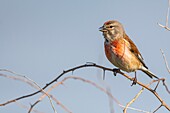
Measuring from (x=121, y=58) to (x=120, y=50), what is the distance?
14cm

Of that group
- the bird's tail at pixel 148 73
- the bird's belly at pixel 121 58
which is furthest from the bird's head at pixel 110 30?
the bird's tail at pixel 148 73

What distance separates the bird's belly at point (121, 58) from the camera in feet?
19.2

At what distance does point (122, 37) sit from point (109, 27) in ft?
1.05

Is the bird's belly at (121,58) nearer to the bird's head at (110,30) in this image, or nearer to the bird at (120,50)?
the bird at (120,50)

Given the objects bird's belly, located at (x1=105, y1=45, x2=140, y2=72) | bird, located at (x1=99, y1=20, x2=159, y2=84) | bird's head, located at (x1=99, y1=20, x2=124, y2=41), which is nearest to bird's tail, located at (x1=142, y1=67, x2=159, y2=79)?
bird, located at (x1=99, y1=20, x2=159, y2=84)

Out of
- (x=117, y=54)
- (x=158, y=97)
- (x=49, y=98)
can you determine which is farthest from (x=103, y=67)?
(x=117, y=54)

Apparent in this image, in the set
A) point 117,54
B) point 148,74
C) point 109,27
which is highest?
point 109,27

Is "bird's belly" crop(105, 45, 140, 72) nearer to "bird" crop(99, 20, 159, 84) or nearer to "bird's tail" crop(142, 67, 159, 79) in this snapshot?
"bird" crop(99, 20, 159, 84)

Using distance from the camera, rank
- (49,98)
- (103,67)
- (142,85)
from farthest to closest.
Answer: (103,67) → (142,85) → (49,98)

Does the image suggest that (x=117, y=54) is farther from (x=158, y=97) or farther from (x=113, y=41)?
(x=158, y=97)

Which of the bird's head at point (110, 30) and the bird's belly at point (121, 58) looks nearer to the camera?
the bird's belly at point (121, 58)

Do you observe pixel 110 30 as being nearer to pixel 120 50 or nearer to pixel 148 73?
pixel 120 50

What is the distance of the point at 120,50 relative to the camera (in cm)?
599

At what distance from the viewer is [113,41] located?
6.19 meters
